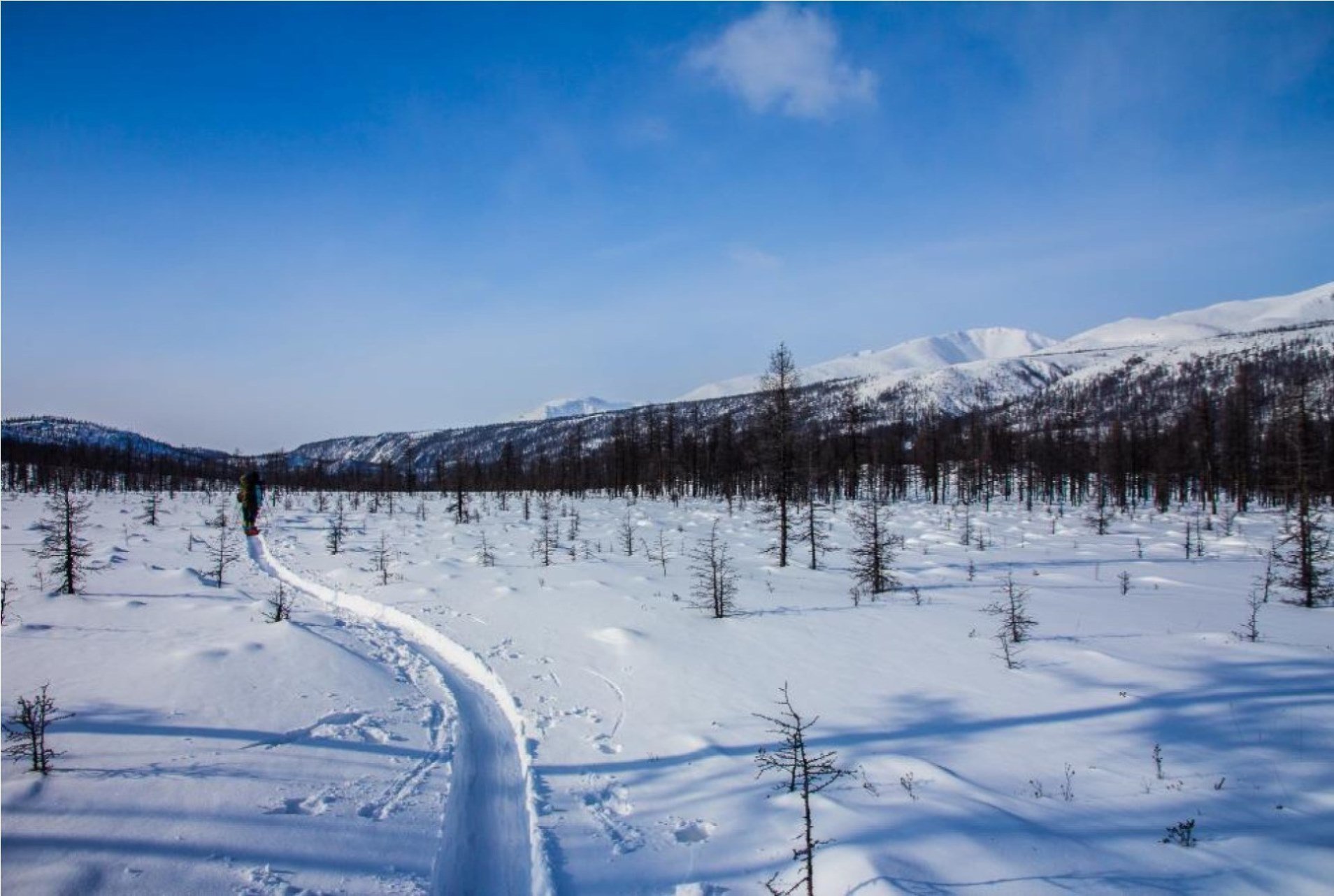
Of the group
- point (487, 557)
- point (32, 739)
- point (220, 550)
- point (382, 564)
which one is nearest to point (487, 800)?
point (32, 739)

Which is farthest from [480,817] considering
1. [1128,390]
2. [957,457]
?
[1128,390]

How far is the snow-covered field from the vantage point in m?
4.63

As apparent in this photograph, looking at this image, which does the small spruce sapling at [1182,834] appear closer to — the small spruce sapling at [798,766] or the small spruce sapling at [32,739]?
the small spruce sapling at [798,766]

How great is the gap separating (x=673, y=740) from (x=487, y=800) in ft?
8.02

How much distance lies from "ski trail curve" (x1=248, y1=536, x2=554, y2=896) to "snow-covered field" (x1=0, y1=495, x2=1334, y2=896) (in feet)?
0.26

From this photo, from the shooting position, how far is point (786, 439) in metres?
21.7

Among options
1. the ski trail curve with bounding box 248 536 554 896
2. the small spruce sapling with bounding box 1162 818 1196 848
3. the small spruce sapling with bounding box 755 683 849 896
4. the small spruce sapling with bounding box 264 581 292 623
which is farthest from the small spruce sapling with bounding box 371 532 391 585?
the small spruce sapling with bounding box 1162 818 1196 848

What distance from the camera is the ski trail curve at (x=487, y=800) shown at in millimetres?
4930

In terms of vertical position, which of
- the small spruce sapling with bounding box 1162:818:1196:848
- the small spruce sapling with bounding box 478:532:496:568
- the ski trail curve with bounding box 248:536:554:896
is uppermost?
the small spruce sapling with bounding box 1162:818:1196:848

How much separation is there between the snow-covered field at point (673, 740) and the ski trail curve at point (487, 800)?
0.08 m

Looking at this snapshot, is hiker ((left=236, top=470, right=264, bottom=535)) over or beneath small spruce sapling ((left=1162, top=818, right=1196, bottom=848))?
over

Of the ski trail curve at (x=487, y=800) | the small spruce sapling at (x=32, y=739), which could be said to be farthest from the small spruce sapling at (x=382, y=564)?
the small spruce sapling at (x=32, y=739)

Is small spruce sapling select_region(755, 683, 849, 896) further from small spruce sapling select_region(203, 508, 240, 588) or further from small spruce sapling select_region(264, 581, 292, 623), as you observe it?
small spruce sapling select_region(203, 508, 240, 588)

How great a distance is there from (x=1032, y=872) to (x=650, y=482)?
199 ft
